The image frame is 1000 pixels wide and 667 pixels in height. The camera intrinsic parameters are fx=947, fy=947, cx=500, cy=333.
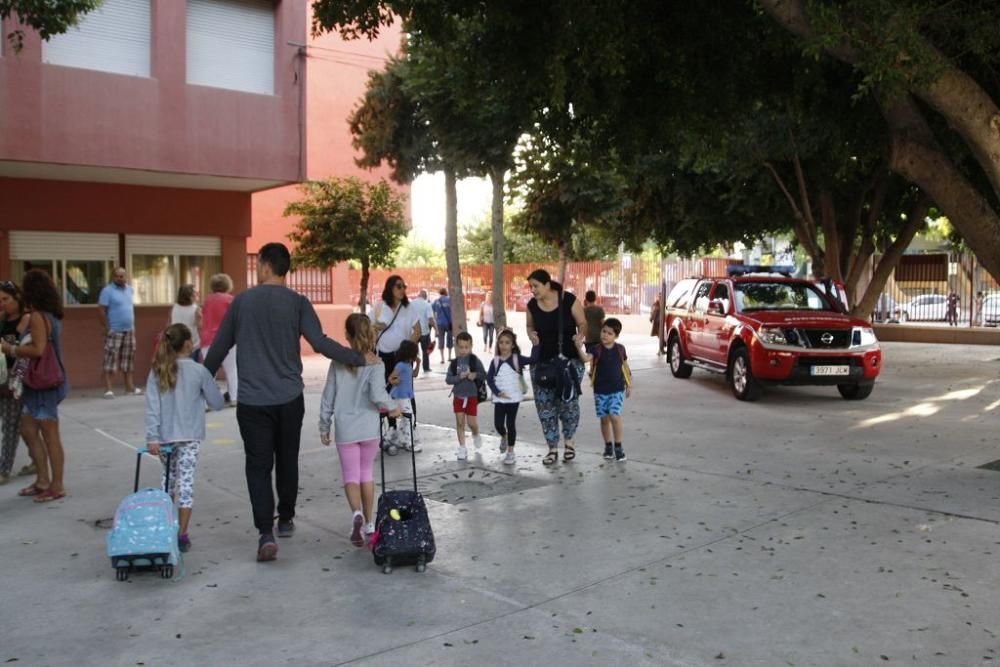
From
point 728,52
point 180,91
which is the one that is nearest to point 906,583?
point 728,52

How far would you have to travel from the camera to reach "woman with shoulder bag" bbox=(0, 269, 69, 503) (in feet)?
23.4

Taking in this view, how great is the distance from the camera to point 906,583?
17.3 ft

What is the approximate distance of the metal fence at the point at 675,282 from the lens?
25859mm

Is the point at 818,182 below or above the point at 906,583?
above

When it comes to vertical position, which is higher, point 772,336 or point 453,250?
point 453,250

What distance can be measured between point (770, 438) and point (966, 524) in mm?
3719

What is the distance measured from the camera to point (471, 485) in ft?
26.0

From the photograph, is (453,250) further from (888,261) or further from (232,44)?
(888,261)

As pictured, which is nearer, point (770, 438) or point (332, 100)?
point (770, 438)

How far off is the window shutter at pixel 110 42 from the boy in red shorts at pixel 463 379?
26.9ft

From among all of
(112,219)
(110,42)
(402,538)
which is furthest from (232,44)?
(402,538)

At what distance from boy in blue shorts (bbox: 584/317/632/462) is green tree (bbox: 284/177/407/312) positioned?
40.3ft

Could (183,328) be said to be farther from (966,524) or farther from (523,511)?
(966,524)

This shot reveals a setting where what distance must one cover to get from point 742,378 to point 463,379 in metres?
5.98
